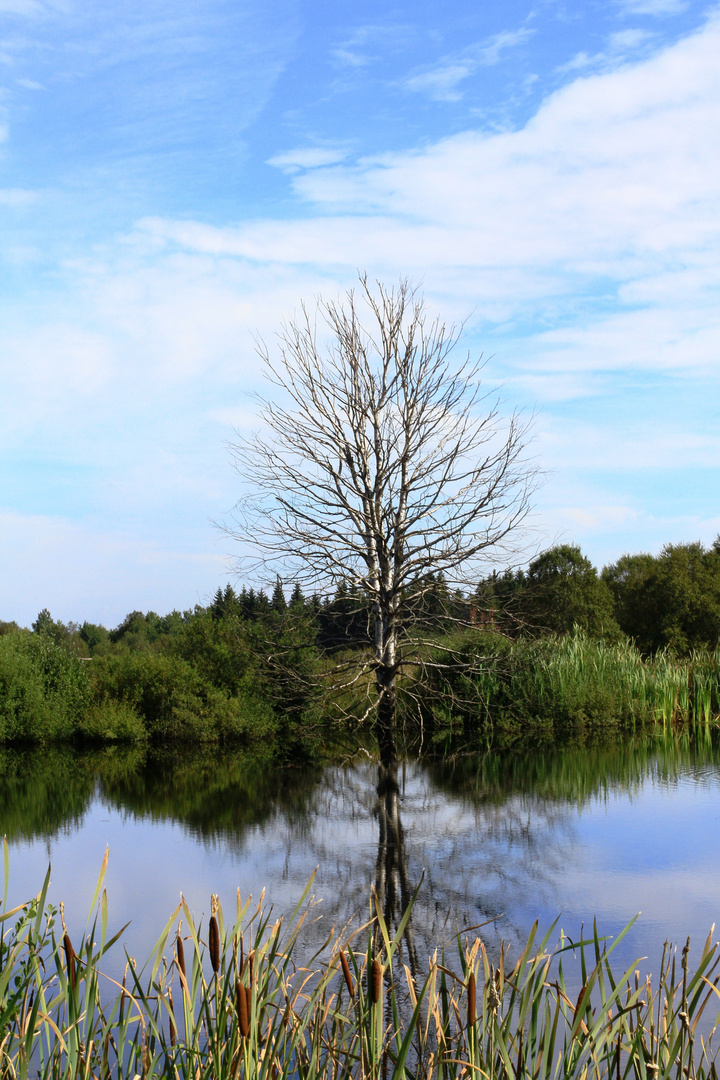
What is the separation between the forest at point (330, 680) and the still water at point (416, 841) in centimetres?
261

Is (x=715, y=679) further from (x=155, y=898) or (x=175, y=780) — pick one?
(x=155, y=898)

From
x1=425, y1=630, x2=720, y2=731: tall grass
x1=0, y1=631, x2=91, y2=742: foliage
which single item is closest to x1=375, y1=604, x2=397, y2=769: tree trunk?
x1=425, y1=630, x2=720, y2=731: tall grass

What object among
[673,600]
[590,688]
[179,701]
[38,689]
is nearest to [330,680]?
[179,701]

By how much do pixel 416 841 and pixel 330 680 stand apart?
8.81 metres

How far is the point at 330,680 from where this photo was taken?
19375 mm

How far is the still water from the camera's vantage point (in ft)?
25.2

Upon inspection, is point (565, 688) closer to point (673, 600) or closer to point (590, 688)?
point (590, 688)

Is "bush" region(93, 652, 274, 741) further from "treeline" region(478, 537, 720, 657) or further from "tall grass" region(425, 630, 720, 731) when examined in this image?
"treeline" region(478, 537, 720, 657)

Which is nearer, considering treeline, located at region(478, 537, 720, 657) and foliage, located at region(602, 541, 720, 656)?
treeline, located at region(478, 537, 720, 657)

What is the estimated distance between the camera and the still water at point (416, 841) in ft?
25.2

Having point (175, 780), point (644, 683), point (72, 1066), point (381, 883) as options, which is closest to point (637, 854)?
point (381, 883)

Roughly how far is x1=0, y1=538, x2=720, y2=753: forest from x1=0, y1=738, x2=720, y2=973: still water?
2.61 meters

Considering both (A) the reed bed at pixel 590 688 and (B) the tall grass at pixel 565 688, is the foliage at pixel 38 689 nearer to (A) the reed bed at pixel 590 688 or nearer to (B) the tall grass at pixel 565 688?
(B) the tall grass at pixel 565 688

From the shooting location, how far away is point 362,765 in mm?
17969
